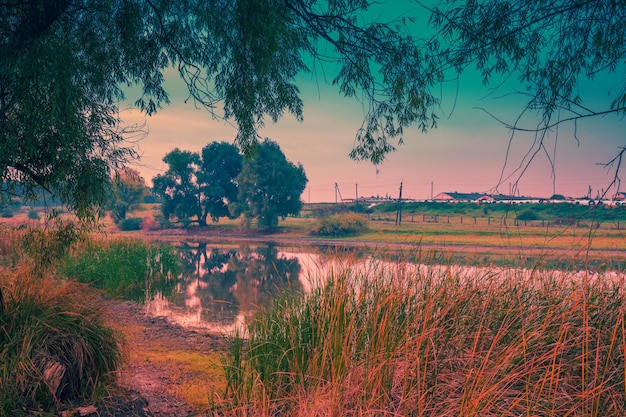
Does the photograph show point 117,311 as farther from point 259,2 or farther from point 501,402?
point 501,402

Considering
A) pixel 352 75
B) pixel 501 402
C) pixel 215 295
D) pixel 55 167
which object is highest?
pixel 352 75

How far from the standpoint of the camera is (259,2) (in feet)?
21.6

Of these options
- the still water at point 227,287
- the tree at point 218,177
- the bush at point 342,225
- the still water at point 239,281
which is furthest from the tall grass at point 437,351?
the tree at point 218,177

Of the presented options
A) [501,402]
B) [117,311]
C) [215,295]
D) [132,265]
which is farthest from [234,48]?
[132,265]

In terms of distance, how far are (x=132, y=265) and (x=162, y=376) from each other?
1100 cm

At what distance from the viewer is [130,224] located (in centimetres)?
5706

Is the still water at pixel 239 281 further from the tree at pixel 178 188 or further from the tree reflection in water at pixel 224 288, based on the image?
the tree at pixel 178 188

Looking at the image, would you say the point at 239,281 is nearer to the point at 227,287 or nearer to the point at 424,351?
the point at 227,287

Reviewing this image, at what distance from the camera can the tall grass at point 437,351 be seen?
412 centimetres

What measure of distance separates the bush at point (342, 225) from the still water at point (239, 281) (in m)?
15.9

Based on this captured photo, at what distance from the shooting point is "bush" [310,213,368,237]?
1837 inches

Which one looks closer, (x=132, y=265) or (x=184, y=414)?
(x=184, y=414)

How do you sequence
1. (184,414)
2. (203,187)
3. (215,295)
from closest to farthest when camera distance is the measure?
(184,414)
(215,295)
(203,187)

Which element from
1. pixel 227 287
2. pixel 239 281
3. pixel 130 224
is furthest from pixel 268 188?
pixel 227 287
